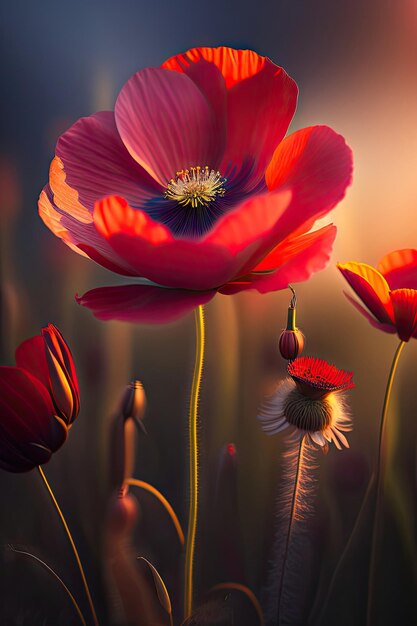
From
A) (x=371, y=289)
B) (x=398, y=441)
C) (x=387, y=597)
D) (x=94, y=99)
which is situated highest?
(x=94, y=99)

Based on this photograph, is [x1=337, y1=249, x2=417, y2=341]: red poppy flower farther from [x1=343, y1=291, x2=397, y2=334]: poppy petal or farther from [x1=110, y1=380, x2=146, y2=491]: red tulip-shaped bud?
[x1=110, y1=380, x2=146, y2=491]: red tulip-shaped bud

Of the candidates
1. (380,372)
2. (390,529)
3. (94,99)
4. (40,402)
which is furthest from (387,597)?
(94,99)

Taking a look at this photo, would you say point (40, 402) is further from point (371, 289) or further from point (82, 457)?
point (371, 289)

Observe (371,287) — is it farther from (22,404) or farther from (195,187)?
(22,404)

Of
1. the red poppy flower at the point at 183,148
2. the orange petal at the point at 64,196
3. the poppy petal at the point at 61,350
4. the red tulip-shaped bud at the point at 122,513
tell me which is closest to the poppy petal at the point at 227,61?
the red poppy flower at the point at 183,148

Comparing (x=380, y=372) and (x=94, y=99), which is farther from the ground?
(x=94, y=99)

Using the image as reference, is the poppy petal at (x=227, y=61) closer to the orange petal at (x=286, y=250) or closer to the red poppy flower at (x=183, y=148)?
the red poppy flower at (x=183, y=148)

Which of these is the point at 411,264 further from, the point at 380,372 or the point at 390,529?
the point at 390,529
